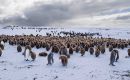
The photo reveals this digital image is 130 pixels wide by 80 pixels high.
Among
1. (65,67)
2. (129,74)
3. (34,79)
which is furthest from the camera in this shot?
(65,67)

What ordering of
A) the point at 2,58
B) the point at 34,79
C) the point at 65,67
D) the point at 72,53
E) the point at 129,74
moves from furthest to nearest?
1. the point at 72,53
2. the point at 2,58
3. the point at 65,67
4. the point at 129,74
5. the point at 34,79

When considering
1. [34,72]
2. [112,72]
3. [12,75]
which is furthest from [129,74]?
[12,75]

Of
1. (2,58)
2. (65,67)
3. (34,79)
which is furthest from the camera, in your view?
(2,58)

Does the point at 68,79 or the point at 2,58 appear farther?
the point at 2,58

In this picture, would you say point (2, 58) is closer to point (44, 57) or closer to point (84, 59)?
point (44, 57)

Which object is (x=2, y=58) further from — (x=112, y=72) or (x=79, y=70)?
(x=112, y=72)

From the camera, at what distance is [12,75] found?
2103cm

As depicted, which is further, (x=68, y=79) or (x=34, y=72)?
(x=34, y=72)

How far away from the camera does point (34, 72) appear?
21.8 m

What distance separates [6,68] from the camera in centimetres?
2317

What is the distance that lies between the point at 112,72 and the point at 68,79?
12.8 feet

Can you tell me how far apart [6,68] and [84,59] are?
7.78m

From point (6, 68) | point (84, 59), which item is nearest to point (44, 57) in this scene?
point (84, 59)

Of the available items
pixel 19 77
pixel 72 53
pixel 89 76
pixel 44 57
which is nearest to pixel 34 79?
pixel 19 77
